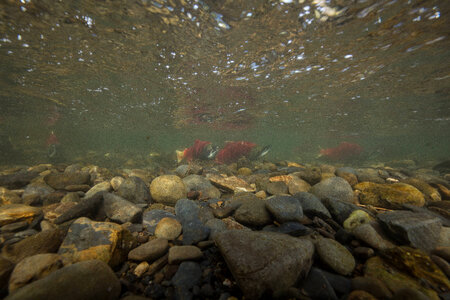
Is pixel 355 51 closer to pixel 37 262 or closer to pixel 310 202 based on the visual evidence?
pixel 310 202

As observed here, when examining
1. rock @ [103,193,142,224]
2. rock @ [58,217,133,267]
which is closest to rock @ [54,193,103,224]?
rock @ [103,193,142,224]

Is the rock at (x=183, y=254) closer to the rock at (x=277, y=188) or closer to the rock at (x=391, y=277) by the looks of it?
the rock at (x=391, y=277)

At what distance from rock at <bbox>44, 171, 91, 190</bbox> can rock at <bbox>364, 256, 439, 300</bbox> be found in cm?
570

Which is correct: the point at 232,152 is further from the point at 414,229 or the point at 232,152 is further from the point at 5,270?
the point at 5,270

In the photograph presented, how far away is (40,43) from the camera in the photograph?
735 centimetres

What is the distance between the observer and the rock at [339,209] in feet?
8.82

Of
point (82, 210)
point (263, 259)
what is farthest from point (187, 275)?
point (82, 210)

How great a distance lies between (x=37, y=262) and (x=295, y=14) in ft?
25.8

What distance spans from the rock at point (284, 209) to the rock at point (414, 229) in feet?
3.85

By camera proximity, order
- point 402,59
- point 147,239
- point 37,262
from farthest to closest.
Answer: point 402,59, point 147,239, point 37,262

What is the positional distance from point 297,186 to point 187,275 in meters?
3.22

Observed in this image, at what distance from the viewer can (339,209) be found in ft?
9.12

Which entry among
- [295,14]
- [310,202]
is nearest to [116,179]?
[310,202]

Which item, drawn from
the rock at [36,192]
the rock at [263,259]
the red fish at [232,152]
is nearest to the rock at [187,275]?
the rock at [263,259]
